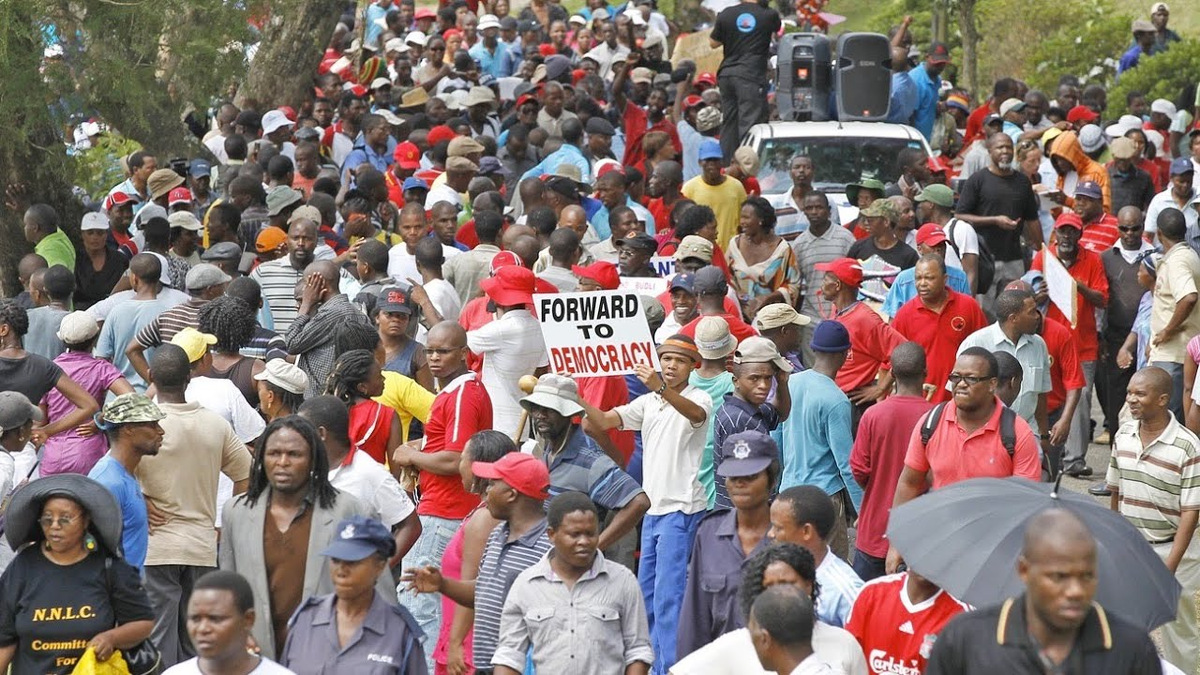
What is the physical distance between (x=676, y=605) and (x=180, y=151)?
945cm

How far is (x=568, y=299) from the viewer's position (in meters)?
9.41

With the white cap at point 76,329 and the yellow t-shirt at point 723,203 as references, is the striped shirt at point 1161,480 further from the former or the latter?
the yellow t-shirt at point 723,203

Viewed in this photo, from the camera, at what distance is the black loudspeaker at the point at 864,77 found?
782 inches

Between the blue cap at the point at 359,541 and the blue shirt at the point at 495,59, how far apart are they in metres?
19.9

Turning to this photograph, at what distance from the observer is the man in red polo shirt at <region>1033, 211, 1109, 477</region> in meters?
13.2

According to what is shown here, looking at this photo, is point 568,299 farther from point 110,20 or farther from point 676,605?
point 110,20

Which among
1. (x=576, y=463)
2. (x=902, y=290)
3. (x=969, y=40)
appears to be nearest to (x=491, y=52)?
(x=969, y=40)

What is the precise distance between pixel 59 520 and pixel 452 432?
2434 mm

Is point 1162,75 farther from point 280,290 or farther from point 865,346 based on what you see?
point 280,290

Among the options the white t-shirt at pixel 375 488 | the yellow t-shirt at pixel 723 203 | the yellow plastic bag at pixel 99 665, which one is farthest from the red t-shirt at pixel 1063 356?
the yellow plastic bag at pixel 99 665

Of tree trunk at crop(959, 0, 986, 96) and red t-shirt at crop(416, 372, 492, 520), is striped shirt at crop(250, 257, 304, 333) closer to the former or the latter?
red t-shirt at crop(416, 372, 492, 520)

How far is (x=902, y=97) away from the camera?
→ 2147 centimetres

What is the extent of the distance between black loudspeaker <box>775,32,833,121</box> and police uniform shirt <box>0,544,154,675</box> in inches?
573

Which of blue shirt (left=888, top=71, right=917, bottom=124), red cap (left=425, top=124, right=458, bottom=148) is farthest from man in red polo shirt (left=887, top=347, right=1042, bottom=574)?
blue shirt (left=888, top=71, right=917, bottom=124)
